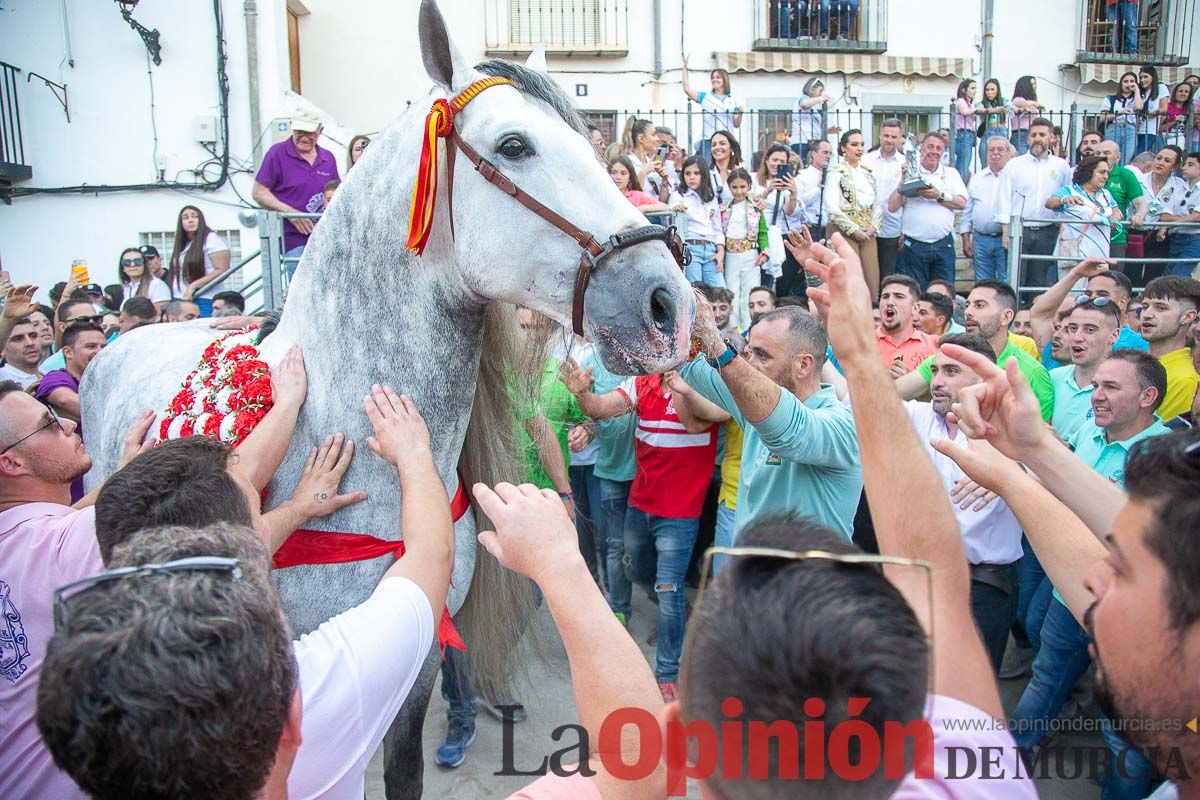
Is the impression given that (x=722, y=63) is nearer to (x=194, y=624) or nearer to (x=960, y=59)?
(x=960, y=59)

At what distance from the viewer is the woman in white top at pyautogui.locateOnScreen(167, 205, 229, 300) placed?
359 inches

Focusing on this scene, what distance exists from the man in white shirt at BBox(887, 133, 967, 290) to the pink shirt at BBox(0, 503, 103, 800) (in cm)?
818

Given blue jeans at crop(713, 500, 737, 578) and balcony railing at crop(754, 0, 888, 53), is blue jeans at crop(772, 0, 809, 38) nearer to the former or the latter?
balcony railing at crop(754, 0, 888, 53)

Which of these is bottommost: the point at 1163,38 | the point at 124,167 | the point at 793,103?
the point at 124,167

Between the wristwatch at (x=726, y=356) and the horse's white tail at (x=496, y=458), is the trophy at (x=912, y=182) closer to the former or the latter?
the wristwatch at (x=726, y=356)

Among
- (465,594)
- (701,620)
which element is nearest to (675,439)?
(465,594)

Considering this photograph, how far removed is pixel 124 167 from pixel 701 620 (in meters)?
12.8

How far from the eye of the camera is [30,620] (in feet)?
6.95

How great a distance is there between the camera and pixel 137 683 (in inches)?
44.8

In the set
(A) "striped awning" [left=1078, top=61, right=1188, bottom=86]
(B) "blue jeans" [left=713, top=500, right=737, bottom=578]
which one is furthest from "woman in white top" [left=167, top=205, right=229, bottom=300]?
(A) "striped awning" [left=1078, top=61, right=1188, bottom=86]

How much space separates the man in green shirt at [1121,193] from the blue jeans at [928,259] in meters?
1.64

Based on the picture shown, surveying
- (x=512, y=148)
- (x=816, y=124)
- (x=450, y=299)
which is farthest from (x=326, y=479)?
(x=816, y=124)

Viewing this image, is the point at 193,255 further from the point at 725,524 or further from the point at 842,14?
the point at 842,14

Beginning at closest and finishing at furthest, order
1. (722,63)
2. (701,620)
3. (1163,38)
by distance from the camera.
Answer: (701,620), (722,63), (1163,38)
